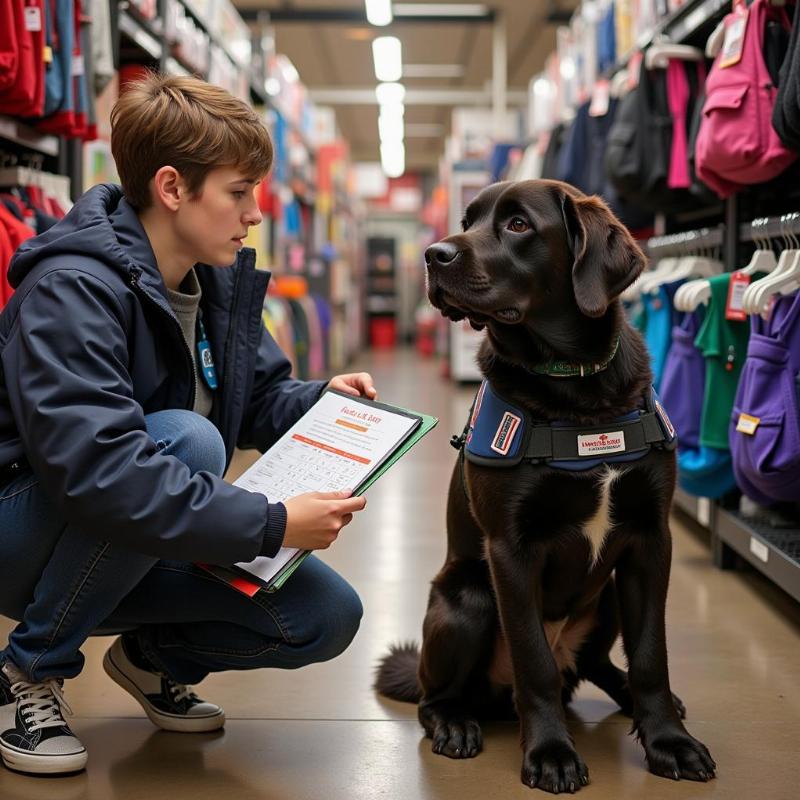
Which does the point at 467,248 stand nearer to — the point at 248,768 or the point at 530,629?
the point at 530,629

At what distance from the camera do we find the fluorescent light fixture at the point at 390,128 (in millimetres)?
17531

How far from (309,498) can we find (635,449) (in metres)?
0.59

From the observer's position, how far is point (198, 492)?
166cm

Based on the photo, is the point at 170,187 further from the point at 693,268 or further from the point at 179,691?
the point at 693,268

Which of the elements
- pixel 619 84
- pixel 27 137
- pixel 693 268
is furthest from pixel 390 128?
pixel 27 137

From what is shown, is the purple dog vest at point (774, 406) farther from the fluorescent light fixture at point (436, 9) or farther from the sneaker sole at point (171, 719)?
the fluorescent light fixture at point (436, 9)

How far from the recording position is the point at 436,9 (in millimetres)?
11875

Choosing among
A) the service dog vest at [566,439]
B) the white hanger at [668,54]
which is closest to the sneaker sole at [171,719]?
the service dog vest at [566,439]

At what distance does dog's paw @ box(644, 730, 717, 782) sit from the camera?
6.11 ft

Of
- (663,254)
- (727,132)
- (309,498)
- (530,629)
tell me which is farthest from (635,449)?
(663,254)

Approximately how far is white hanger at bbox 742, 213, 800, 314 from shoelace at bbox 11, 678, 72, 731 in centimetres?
196

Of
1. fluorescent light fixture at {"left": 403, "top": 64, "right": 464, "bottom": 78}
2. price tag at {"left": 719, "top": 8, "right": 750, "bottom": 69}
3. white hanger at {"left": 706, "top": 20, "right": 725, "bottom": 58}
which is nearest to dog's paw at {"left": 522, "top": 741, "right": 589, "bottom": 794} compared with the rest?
price tag at {"left": 719, "top": 8, "right": 750, "bottom": 69}

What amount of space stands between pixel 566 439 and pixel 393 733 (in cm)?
71

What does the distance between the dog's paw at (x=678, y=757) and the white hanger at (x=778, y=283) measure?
130 cm
